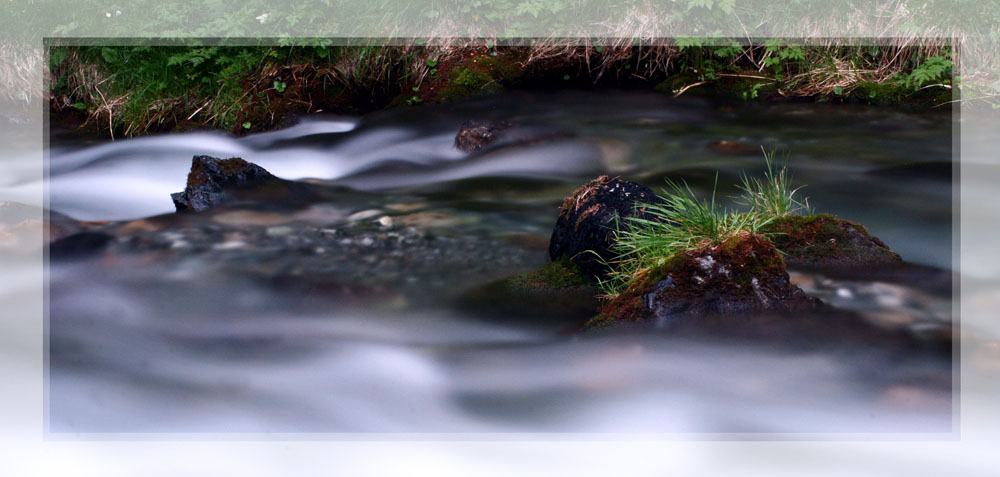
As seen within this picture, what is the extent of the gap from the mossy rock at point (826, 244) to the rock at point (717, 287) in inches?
21.4

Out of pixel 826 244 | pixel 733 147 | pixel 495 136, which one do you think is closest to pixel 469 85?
pixel 495 136

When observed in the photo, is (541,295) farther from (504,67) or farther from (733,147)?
(504,67)

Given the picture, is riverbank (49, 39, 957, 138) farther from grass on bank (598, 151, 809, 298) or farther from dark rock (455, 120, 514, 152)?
grass on bank (598, 151, 809, 298)

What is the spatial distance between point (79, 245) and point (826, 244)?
383 cm

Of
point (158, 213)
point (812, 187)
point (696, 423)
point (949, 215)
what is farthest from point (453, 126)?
point (696, 423)

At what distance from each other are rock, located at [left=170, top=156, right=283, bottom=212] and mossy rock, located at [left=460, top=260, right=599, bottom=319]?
1.97 metres

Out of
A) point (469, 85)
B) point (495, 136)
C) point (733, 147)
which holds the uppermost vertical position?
point (469, 85)

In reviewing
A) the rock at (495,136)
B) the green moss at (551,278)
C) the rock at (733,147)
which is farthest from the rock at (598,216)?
the rock at (495,136)

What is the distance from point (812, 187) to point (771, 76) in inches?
87.3

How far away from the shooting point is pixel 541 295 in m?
3.49

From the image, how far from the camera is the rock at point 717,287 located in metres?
2.91

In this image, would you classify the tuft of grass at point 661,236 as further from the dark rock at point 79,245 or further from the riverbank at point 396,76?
the riverbank at point 396,76

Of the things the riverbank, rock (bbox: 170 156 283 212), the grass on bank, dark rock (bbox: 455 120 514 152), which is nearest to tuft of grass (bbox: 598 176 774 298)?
the grass on bank

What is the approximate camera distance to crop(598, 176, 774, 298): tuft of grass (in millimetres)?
3105
